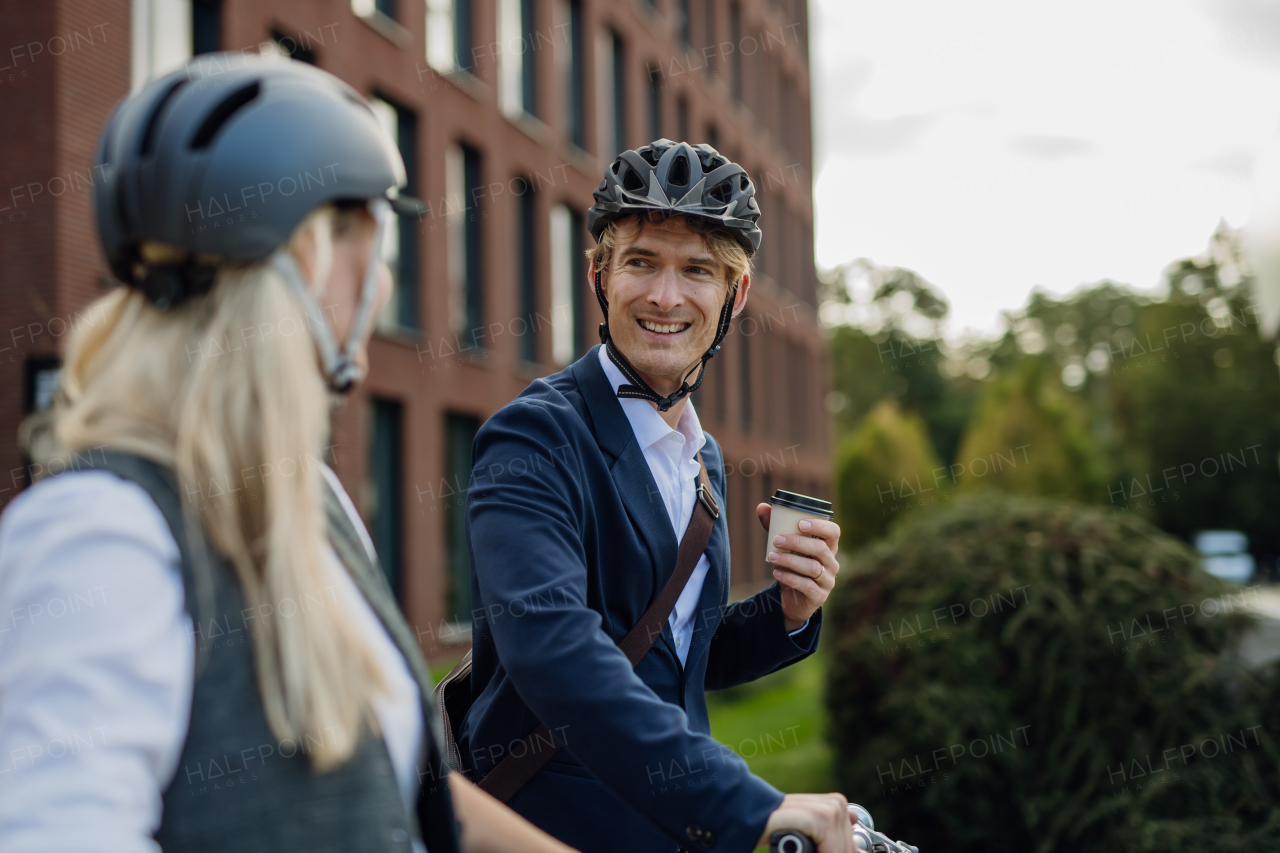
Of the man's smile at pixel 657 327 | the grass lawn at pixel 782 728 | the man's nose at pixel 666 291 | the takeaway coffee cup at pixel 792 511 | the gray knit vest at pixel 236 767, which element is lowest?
the grass lawn at pixel 782 728

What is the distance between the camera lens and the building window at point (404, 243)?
56.4 ft

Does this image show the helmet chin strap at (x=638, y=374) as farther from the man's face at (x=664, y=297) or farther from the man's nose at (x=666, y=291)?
the man's nose at (x=666, y=291)

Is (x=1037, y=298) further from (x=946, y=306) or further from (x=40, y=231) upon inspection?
(x=40, y=231)

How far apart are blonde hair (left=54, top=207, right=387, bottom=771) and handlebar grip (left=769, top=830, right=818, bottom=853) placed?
0.67 metres

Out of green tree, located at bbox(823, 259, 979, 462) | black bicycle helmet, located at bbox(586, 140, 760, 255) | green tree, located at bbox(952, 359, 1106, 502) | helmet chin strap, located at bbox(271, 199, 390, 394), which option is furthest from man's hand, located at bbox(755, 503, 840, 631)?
green tree, located at bbox(823, 259, 979, 462)

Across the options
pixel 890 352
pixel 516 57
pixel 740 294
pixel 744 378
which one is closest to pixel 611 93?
pixel 516 57

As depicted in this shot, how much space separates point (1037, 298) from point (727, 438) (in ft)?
144

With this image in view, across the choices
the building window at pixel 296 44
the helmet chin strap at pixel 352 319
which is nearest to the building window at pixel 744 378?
the building window at pixel 296 44

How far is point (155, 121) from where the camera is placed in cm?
148

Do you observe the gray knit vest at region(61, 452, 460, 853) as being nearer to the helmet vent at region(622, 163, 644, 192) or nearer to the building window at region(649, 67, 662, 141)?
the helmet vent at region(622, 163, 644, 192)

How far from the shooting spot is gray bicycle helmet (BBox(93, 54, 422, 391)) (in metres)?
1.38

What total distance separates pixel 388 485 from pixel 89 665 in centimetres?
1607

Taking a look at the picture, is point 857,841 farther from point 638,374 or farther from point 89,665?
point 89,665

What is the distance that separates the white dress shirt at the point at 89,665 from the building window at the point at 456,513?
52.5 ft
